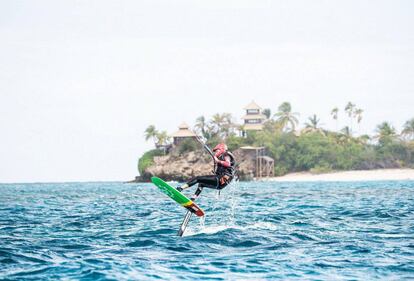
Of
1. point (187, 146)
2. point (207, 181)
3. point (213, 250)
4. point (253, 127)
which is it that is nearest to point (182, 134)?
point (187, 146)

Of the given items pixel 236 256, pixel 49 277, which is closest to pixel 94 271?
pixel 49 277

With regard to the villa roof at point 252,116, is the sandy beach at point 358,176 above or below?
below

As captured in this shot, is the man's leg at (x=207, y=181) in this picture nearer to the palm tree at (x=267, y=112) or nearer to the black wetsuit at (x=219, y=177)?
the black wetsuit at (x=219, y=177)

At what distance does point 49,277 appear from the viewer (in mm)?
16547

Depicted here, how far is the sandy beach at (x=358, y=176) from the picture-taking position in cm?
15250

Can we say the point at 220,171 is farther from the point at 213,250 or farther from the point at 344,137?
the point at 344,137

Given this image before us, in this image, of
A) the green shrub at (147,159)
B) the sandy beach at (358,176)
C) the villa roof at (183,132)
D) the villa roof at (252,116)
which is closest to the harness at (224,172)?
the sandy beach at (358,176)

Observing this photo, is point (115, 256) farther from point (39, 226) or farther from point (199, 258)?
point (39, 226)

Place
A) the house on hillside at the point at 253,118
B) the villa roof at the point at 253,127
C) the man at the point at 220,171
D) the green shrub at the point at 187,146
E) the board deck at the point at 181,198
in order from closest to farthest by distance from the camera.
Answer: the man at the point at 220,171 < the board deck at the point at 181,198 < the green shrub at the point at 187,146 < the villa roof at the point at 253,127 < the house on hillside at the point at 253,118

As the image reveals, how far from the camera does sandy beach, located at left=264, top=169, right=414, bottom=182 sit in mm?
152500

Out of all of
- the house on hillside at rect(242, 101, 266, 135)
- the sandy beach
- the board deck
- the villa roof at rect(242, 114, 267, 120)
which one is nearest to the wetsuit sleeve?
the board deck

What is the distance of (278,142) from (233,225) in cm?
13557

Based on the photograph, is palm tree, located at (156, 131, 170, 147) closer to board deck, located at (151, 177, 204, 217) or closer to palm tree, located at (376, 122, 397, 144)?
palm tree, located at (376, 122, 397, 144)

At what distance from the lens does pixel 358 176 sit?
501 feet
